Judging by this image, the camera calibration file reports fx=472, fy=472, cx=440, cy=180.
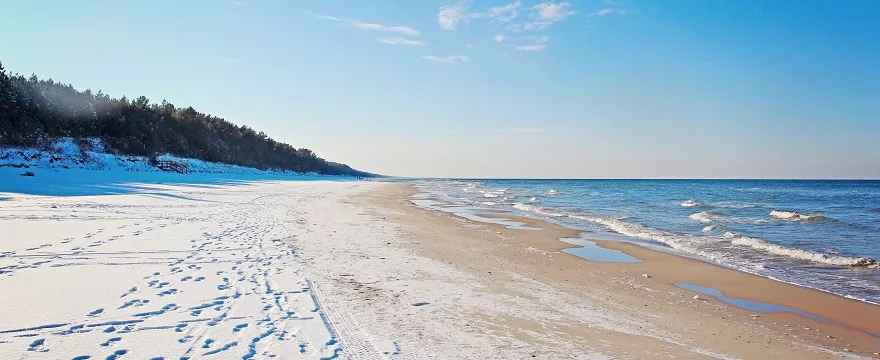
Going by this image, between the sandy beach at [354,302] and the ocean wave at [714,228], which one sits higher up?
the sandy beach at [354,302]

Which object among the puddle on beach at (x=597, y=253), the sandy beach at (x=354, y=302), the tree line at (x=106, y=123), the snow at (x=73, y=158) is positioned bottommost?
the puddle on beach at (x=597, y=253)

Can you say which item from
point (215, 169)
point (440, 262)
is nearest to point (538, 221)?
point (440, 262)

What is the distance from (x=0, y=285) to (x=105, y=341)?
2513 millimetres

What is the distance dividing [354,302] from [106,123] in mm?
49429

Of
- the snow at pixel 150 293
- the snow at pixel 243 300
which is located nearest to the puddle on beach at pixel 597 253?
the snow at pixel 243 300

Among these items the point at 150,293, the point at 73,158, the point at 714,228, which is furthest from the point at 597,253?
the point at 73,158

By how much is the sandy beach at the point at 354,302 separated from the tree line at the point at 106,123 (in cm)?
3109

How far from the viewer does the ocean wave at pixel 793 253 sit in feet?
36.0

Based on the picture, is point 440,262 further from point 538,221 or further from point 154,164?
point 154,164

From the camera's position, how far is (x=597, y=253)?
1197 centimetres

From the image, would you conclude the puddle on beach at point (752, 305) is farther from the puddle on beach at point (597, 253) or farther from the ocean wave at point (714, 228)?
the ocean wave at point (714, 228)

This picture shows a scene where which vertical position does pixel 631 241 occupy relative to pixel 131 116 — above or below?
below

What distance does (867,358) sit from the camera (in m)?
5.28

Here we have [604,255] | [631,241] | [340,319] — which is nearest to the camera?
[340,319]
